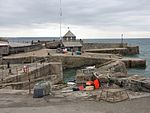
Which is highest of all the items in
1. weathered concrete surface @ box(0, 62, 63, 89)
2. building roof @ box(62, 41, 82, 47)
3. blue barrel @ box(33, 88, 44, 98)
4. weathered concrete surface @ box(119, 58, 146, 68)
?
building roof @ box(62, 41, 82, 47)

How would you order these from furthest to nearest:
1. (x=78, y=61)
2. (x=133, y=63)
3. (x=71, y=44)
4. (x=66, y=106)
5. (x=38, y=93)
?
(x=71, y=44)
(x=133, y=63)
(x=78, y=61)
(x=38, y=93)
(x=66, y=106)

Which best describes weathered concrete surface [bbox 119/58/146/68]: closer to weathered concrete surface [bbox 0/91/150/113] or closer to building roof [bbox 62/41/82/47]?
building roof [bbox 62/41/82/47]

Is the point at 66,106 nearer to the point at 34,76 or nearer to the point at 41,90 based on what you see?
the point at 41,90

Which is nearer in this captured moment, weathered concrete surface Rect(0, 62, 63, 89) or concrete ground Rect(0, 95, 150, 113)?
concrete ground Rect(0, 95, 150, 113)

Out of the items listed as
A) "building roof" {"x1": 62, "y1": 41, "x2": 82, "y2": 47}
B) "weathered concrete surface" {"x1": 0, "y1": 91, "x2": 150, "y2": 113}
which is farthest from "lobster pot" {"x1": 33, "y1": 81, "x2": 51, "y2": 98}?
"building roof" {"x1": 62, "y1": 41, "x2": 82, "y2": 47}

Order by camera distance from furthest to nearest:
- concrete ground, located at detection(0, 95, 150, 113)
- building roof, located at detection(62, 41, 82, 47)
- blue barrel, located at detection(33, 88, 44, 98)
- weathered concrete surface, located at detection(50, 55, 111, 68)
Answer: building roof, located at detection(62, 41, 82, 47) → weathered concrete surface, located at detection(50, 55, 111, 68) → blue barrel, located at detection(33, 88, 44, 98) → concrete ground, located at detection(0, 95, 150, 113)

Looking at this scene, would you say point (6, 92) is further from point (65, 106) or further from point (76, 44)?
point (76, 44)

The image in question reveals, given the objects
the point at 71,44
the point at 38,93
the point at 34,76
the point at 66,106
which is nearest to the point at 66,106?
the point at 66,106

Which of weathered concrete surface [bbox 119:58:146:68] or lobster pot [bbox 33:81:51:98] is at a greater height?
lobster pot [bbox 33:81:51:98]

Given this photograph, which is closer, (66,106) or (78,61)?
Answer: (66,106)

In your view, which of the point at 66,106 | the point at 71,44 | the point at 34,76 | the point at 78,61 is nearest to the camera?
the point at 66,106

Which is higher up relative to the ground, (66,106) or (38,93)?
(38,93)

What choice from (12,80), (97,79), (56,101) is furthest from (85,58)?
(56,101)

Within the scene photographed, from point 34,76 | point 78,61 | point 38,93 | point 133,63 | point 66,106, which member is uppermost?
point 38,93
